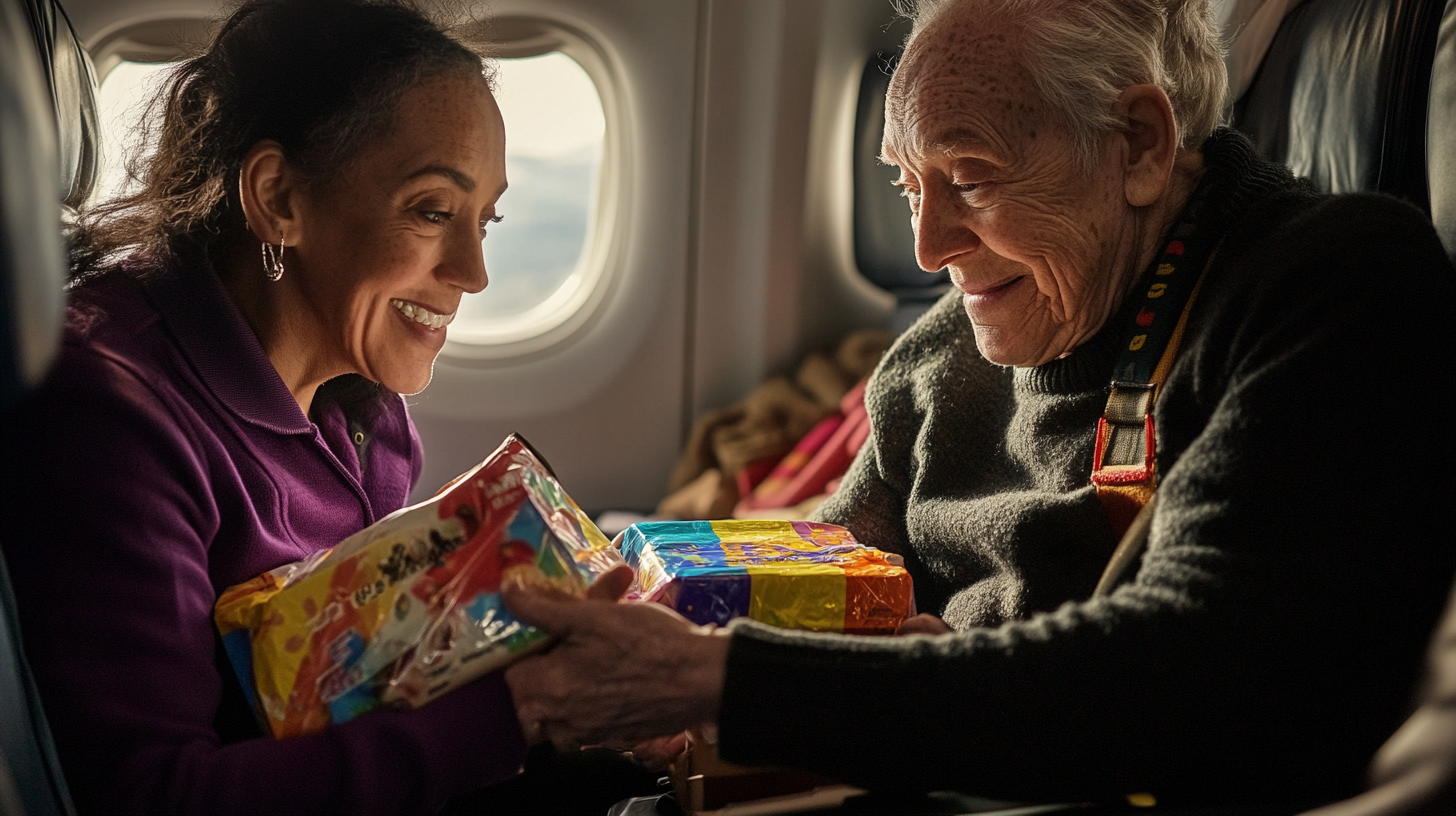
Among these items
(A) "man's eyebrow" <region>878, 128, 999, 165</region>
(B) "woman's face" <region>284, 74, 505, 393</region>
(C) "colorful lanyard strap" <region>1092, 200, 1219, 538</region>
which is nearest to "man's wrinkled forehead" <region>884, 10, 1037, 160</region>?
(A) "man's eyebrow" <region>878, 128, 999, 165</region>

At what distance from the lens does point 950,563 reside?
4.75 feet

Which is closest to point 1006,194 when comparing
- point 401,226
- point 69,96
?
point 401,226

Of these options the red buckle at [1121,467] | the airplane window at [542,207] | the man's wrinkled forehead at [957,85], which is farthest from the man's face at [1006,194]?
the airplane window at [542,207]

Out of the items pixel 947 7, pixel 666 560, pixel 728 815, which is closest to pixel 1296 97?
pixel 947 7

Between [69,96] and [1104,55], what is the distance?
48.8 inches

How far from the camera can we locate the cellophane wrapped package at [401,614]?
36.9 inches

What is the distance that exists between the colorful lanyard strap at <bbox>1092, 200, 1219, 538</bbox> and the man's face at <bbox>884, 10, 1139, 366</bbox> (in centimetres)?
9

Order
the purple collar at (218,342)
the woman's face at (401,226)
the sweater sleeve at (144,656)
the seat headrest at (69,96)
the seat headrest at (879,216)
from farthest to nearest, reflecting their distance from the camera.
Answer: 1. the seat headrest at (879,216)
2. the seat headrest at (69,96)
3. the woman's face at (401,226)
4. the purple collar at (218,342)
5. the sweater sleeve at (144,656)

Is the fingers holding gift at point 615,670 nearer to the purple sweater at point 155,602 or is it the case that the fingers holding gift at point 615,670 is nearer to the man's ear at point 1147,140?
the purple sweater at point 155,602

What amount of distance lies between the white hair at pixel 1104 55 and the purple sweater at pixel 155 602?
0.88 metres

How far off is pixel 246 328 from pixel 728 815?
695 millimetres

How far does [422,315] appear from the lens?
130cm

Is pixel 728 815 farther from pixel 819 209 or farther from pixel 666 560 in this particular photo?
pixel 819 209

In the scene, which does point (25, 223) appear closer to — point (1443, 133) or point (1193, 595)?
point (1193, 595)
